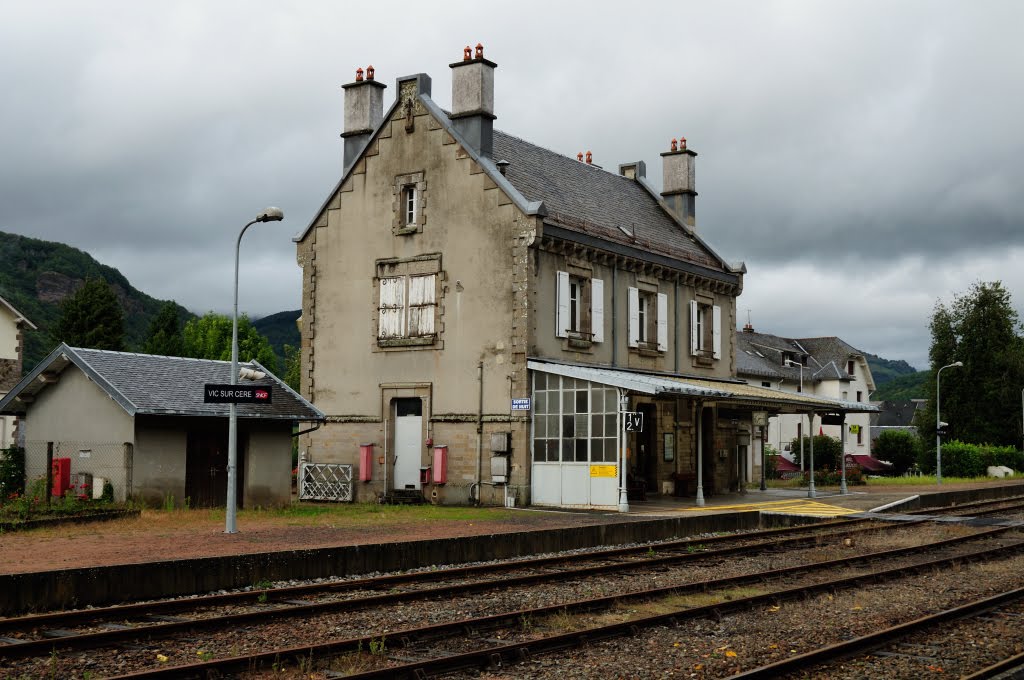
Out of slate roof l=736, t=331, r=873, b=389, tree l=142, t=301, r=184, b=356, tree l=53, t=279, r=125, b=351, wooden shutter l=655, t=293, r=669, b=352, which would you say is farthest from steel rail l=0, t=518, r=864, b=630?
slate roof l=736, t=331, r=873, b=389

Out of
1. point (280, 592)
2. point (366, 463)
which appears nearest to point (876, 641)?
point (280, 592)

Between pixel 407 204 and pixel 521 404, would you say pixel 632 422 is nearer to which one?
pixel 521 404

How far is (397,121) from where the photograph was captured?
99.8ft

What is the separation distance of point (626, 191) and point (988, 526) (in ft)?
58.1

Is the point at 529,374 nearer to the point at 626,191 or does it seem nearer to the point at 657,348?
the point at 657,348

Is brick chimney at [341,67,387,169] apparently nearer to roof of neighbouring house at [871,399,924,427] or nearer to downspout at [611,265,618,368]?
downspout at [611,265,618,368]

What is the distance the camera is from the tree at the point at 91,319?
61281 millimetres

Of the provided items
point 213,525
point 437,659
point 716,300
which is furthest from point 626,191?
point 437,659

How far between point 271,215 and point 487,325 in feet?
34.4

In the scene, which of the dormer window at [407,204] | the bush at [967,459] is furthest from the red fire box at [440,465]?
the bush at [967,459]

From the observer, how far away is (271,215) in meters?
18.3

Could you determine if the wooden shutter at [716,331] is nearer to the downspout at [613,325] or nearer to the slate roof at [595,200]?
the slate roof at [595,200]

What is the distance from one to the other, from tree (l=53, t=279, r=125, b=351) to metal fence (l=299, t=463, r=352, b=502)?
34902mm

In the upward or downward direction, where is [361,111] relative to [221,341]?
upward
